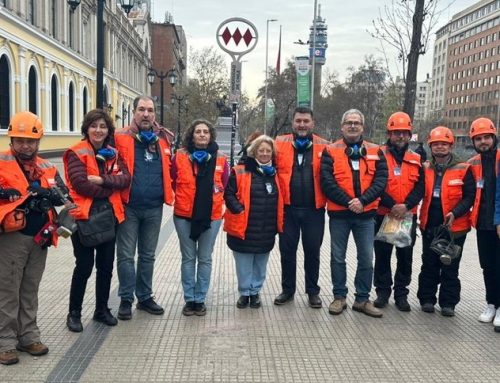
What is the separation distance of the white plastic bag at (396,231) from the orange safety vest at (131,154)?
7.18ft

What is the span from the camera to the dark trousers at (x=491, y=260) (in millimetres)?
5039

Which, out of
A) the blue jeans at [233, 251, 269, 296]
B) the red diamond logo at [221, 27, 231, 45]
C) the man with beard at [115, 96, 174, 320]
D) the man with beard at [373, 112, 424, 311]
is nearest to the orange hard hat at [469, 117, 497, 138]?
the man with beard at [373, 112, 424, 311]

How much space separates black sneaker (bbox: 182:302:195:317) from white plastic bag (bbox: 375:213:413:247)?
2.02m

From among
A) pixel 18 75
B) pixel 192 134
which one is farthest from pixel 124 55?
pixel 192 134

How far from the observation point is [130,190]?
482 cm

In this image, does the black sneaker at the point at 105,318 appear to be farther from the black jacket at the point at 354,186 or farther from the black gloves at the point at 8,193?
the black jacket at the point at 354,186

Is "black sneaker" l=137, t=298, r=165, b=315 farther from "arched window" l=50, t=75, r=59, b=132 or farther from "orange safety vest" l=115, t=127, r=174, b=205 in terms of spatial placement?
"arched window" l=50, t=75, r=59, b=132

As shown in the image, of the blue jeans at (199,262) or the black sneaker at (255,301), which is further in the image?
the black sneaker at (255,301)

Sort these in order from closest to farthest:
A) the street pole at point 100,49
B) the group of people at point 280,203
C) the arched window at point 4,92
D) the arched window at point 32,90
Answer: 1. the group of people at point 280,203
2. the street pole at point 100,49
3. the arched window at point 4,92
4. the arched window at point 32,90

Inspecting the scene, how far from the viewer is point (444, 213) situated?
5203mm

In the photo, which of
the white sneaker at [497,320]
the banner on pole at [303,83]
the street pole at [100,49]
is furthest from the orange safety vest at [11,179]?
the banner on pole at [303,83]

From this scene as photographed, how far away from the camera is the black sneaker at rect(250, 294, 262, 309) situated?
5367 mm

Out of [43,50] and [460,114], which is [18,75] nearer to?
[43,50]

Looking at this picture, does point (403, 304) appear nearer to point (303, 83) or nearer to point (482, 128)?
point (482, 128)
